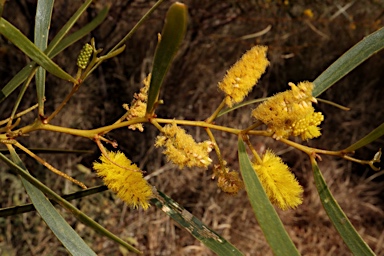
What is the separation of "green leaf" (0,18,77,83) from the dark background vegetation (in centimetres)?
193

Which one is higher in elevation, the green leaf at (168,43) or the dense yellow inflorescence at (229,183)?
the green leaf at (168,43)

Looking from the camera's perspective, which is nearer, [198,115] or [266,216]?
[266,216]

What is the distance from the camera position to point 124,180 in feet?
2.24

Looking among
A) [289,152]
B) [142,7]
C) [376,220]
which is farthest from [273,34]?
[376,220]

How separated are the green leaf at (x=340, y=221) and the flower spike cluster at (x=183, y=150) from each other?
6.5 inches

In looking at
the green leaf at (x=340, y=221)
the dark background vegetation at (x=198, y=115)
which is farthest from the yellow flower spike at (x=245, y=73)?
the dark background vegetation at (x=198, y=115)

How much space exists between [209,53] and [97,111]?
91 centimetres

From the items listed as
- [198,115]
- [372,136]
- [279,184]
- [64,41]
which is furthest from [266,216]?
[198,115]

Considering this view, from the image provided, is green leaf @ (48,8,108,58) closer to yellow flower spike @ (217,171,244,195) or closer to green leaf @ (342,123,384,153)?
yellow flower spike @ (217,171,244,195)

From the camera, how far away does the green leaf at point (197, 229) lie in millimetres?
701

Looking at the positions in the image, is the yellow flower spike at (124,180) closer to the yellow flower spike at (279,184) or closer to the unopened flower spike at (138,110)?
the unopened flower spike at (138,110)

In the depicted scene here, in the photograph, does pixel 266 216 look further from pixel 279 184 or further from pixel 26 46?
pixel 26 46

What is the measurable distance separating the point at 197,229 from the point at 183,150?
17cm

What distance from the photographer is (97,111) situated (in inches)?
127
